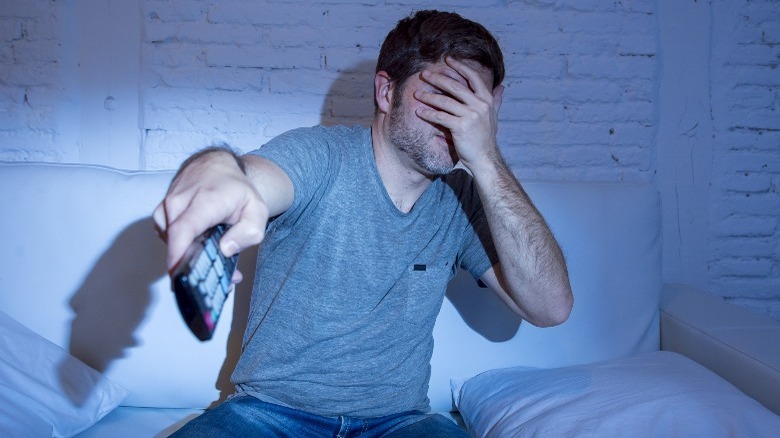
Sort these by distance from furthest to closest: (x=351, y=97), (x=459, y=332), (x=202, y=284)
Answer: (x=351, y=97) → (x=459, y=332) → (x=202, y=284)

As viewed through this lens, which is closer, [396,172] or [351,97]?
[396,172]

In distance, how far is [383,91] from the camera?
1.31 meters

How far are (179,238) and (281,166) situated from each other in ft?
1.36

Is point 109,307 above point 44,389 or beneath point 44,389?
above

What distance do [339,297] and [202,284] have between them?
2.07 ft

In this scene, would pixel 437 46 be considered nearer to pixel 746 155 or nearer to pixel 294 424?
pixel 294 424

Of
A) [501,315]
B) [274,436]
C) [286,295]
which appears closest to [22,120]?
[286,295]

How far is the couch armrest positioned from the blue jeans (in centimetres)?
60

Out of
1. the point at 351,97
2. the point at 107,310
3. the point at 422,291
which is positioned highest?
the point at 351,97

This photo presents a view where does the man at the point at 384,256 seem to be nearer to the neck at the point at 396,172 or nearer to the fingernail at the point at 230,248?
the neck at the point at 396,172

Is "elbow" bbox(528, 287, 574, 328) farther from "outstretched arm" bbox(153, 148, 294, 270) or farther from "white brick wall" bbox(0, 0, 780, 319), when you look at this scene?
"outstretched arm" bbox(153, 148, 294, 270)

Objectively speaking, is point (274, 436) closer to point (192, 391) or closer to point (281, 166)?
point (192, 391)

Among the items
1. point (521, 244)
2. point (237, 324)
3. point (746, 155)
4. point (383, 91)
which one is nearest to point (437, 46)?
point (383, 91)

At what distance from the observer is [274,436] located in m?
1.09
